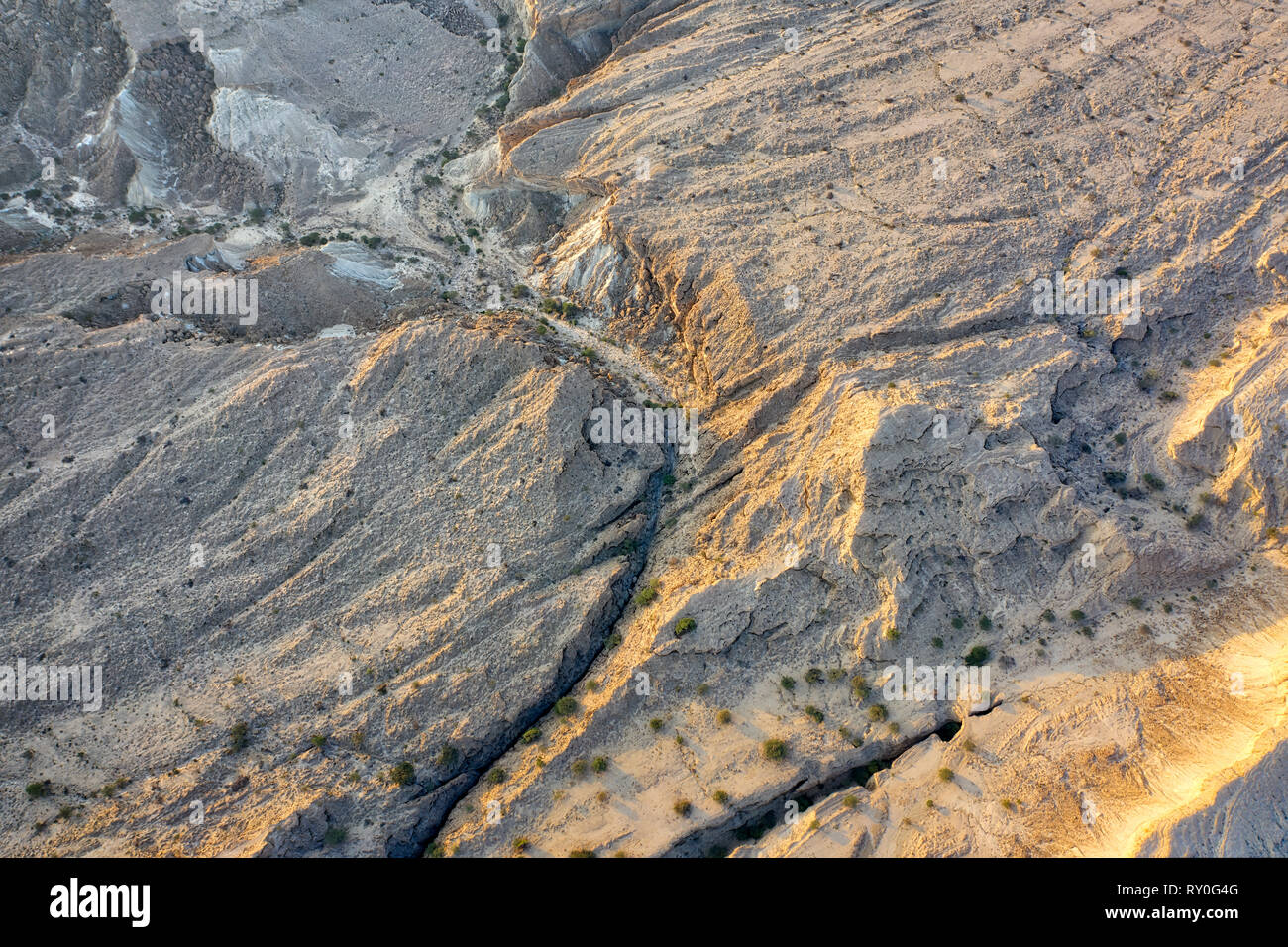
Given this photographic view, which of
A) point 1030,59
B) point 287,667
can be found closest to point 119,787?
point 287,667

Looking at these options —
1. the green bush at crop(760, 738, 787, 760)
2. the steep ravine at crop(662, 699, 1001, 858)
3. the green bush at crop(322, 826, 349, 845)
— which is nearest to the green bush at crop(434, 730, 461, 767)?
the green bush at crop(322, 826, 349, 845)

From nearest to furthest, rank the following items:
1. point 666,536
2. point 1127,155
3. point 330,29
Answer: point 666,536, point 1127,155, point 330,29

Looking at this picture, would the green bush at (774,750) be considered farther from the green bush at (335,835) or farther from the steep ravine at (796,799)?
the green bush at (335,835)

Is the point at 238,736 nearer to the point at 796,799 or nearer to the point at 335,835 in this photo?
the point at 335,835

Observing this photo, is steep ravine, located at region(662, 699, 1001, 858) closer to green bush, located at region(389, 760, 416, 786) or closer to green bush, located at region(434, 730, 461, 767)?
green bush, located at region(434, 730, 461, 767)

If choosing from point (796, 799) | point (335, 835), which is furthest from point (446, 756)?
point (796, 799)

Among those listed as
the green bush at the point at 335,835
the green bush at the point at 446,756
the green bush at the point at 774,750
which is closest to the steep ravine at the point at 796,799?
the green bush at the point at 774,750

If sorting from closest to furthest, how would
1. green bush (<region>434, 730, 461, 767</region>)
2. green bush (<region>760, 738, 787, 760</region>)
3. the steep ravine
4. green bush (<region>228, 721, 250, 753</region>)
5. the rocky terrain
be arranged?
the steep ravine
the rocky terrain
green bush (<region>760, 738, 787, 760</region>)
green bush (<region>434, 730, 461, 767</region>)
green bush (<region>228, 721, 250, 753</region>)

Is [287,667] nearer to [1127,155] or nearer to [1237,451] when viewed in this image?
[1237,451]
